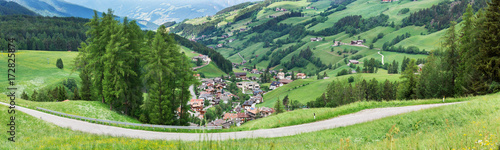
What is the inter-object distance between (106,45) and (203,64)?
556ft

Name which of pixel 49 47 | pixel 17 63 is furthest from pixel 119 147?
pixel 49 47

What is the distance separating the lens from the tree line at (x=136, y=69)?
29641 mm


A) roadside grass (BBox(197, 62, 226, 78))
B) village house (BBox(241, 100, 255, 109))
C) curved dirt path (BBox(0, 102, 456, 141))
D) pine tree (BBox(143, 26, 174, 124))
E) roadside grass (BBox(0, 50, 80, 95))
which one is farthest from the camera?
roadside grass (BBox(197, 62, 226, 78))

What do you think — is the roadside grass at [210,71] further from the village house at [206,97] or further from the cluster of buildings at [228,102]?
the village house at [206,97]

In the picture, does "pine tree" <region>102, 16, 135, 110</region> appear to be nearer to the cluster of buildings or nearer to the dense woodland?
the dense woodland

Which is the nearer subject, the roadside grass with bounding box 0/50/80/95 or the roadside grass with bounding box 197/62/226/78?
the roadside grass with bounding box 0/50/80/95

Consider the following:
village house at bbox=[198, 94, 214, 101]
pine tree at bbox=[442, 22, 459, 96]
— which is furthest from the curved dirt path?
village house at bbox=[198, 94, 214, 101]

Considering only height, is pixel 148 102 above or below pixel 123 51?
below

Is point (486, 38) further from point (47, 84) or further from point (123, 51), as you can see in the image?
point (47, 84)

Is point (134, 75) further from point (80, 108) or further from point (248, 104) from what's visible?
point (248, 104)

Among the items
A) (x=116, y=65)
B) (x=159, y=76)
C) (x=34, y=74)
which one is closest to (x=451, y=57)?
(x=159, y=76)

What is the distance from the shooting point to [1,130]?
50.6ft

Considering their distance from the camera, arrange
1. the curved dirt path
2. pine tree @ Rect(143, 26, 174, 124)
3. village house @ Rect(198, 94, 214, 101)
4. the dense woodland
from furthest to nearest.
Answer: village house @ Rect(198, 94, 214, 101) < pine tree @ Rect(143, 26, 174, 124) < the dense woodland < the curved dirt path

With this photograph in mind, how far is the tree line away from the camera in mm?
29641
